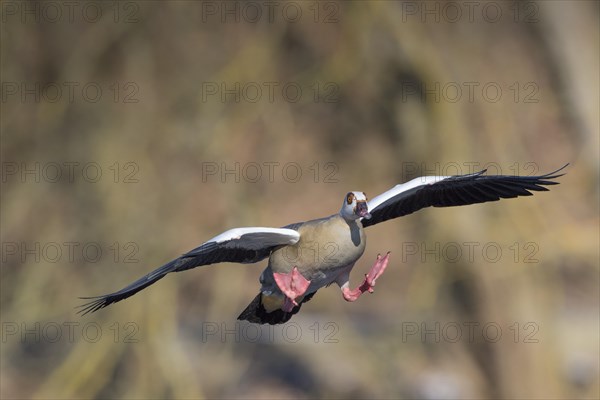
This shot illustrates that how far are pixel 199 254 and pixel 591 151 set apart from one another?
5.99 m

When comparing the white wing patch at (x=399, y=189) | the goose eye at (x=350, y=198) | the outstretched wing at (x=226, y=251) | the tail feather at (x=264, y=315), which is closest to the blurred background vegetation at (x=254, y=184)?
the tail feather at (x=264, y=315)

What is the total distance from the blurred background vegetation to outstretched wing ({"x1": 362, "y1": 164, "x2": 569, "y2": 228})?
3397 mm

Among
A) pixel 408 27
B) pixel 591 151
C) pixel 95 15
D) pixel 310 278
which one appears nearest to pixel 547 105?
pixel 591 151

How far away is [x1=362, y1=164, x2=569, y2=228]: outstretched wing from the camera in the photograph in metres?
5.25

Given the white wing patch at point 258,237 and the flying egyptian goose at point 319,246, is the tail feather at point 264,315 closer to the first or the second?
the flying egyptian goose at point 319,246

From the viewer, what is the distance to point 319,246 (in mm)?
4934

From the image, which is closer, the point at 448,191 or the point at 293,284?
the point at 293,284

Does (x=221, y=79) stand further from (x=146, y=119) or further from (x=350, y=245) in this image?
(x=350, y=245)

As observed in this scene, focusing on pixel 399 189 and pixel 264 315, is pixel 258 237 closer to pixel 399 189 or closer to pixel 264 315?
pixel 264 315

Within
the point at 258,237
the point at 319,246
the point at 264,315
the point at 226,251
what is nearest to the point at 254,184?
the point at 264,315

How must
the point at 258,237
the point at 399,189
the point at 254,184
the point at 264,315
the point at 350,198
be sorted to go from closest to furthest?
1. the point at 350,198
2. the point at 258,237
3. the point at 399,189
4. the point at 264,315
5. the point at 254,184

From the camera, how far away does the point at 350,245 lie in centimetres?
488

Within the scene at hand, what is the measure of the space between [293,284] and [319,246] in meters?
0.19

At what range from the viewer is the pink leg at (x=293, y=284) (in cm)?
488
